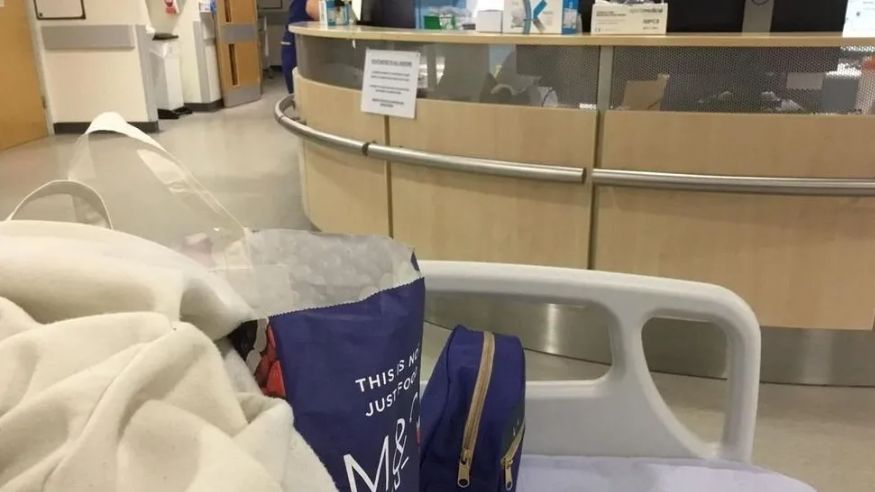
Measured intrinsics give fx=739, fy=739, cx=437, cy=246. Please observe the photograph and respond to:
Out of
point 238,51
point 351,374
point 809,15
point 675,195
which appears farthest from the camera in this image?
point 238,51

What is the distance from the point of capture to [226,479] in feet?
1.60

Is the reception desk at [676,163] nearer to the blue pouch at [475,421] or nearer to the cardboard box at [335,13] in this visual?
the cardboard box at [335,13]

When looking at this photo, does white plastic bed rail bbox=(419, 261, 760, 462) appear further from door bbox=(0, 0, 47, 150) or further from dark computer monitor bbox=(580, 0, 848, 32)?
door bbox=(0, 0, 47, 150)

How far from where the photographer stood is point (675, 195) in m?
2.34

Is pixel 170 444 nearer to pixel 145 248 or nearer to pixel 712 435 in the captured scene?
pixel 145 248

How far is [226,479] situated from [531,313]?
227 centimetres

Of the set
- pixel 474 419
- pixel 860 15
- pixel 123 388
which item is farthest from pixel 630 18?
pixel 123 388

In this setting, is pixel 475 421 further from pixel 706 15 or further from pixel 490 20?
pixel 706 15

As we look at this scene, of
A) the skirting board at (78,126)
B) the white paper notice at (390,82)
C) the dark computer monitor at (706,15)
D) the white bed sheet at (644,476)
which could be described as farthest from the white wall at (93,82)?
the white bed sheet at (644,476)

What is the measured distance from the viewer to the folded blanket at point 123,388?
474 millimetres

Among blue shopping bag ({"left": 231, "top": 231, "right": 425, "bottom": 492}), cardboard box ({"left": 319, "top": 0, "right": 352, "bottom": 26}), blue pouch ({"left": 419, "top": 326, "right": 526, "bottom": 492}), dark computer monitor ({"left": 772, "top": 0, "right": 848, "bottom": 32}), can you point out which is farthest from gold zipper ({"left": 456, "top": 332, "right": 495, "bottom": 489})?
cardboard box ({"left": 319, "top": 0, "right": 352, "bottom": 26})

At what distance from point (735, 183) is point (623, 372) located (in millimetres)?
1316

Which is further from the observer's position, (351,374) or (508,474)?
(508,474)

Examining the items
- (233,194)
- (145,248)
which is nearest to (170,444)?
(145,248)
